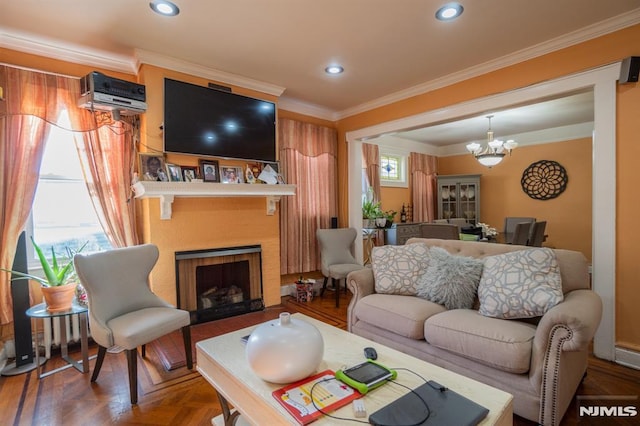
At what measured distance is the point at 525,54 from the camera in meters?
2.82

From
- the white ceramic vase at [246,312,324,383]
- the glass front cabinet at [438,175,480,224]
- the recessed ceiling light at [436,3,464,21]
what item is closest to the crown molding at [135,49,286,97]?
the recessed ceiling light at [436,3,464,21]

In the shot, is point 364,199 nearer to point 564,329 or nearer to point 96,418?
point 564,329

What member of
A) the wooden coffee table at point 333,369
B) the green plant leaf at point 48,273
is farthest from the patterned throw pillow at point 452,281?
the green plant leaf at point 48,273

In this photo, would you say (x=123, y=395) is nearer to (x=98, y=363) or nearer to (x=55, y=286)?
(x=98, y=363)

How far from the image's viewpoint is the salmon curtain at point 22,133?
243cm

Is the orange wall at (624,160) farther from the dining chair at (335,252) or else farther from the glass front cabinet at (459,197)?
the glass front cabinet at (459,197)

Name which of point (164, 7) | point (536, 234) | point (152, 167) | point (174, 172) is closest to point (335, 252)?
point (174, 172)

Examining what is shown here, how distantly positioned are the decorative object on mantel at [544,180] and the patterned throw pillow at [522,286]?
14.5 ft

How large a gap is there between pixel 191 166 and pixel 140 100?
27.6 inches

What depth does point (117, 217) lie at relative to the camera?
2891mm

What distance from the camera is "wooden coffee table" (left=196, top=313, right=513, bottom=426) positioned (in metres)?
1.20

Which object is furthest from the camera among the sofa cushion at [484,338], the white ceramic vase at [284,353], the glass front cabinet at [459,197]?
the glass front cabinet at [459,197]

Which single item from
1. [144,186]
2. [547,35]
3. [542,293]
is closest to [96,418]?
[144,186]

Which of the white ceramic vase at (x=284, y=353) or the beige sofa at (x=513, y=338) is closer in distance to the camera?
the white ceramic vase at (x=284, y=353)
